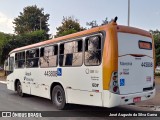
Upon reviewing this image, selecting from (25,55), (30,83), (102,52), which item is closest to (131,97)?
(102,52)

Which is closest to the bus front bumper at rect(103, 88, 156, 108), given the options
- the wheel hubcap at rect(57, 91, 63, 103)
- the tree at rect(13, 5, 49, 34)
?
the wheel hubcap at rect(57, 91, 63, 103)

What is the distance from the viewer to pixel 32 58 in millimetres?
12133

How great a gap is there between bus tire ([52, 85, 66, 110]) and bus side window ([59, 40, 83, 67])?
103 cm

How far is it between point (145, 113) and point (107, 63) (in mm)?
2868

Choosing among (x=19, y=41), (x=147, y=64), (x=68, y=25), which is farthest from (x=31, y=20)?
(x=147, y=64)

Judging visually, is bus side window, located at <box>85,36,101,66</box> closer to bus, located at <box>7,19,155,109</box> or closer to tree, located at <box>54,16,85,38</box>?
bus, located at <box>7,19,155,109</box>

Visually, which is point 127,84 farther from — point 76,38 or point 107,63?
point 76,38

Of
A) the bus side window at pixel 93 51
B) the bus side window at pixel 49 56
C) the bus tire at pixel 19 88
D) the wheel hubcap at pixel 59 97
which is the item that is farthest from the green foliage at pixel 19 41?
the bus side window at pixel 93 51

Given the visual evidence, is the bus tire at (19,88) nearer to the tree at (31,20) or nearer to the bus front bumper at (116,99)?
the bus front bumper at (116,99)

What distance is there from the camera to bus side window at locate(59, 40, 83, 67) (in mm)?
8776

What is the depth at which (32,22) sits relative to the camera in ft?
264

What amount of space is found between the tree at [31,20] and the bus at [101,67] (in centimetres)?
7020

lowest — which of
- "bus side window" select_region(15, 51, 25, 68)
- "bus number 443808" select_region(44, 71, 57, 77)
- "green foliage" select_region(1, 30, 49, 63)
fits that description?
"bus number 443808" select_region(44, 71, 57, 77)

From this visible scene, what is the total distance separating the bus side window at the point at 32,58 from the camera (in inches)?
461
